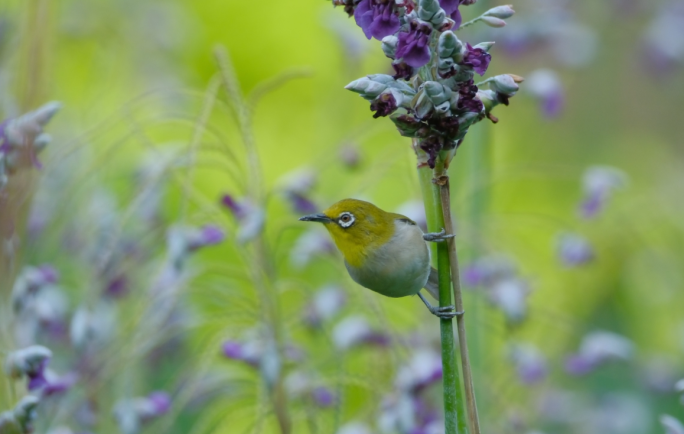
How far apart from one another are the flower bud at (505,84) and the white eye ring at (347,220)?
0.43 meters

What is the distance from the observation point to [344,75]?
2.69m

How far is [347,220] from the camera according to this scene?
1.20 metres

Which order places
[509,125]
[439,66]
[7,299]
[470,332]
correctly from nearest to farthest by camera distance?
[439,66], [7,299], [470,332], [509,125]

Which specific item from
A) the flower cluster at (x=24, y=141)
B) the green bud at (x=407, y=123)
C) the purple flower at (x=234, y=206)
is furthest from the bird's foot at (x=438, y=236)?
the purple flower at (x=234, y=206)

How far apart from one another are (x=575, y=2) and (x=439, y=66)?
298 cm

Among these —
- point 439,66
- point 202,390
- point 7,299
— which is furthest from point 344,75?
point 439,66

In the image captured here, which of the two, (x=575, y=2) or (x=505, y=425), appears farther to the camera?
(x=575, y=2)

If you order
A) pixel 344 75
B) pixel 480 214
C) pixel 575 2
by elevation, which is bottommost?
pixel 480 214

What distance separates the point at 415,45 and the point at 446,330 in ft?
0.98

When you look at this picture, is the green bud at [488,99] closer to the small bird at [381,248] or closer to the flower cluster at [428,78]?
the flower cluster at [428,78]

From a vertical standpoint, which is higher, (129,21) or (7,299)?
(129,21)

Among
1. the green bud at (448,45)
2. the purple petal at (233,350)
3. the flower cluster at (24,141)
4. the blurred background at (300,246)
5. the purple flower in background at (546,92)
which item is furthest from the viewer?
the purple flower in background at (546,92)

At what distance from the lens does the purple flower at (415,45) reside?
2.56 ft

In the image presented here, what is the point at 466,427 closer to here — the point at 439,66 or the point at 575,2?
the point at 439,66
